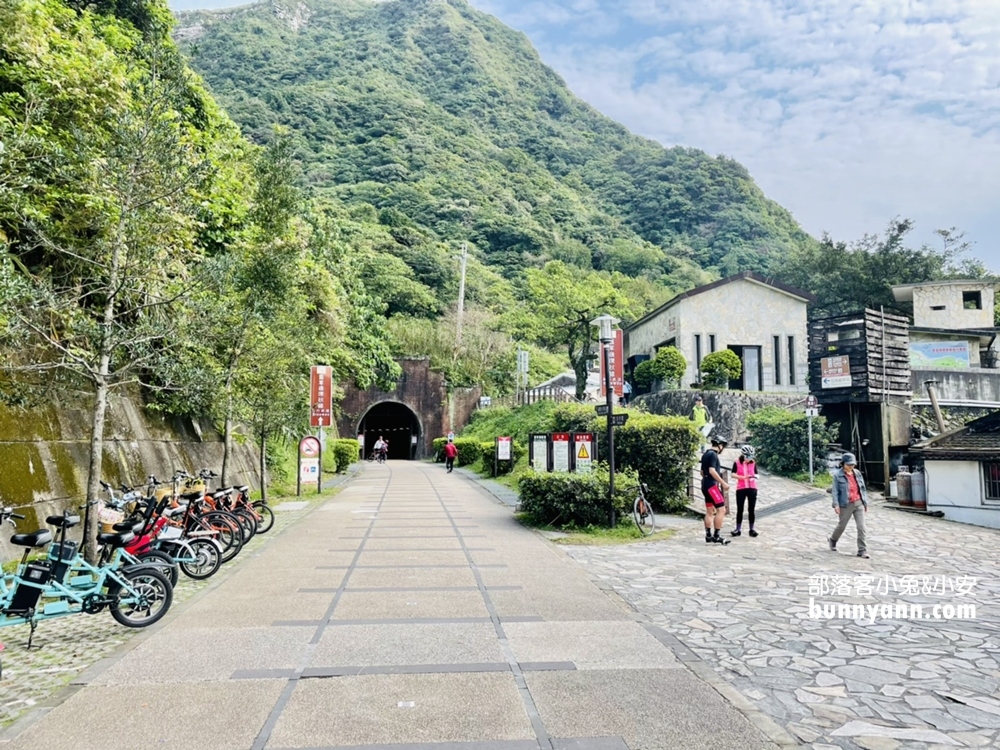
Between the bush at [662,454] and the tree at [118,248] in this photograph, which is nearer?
the tree at [118,248]

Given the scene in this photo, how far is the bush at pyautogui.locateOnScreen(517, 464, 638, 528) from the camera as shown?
11.2 metres

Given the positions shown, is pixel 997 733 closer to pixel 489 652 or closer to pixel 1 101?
pixel 489 652

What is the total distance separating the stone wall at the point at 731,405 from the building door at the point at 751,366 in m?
4.42

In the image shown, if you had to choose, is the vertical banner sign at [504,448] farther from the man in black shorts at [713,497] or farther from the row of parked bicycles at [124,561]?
the row of parked bicycles at [124,561]

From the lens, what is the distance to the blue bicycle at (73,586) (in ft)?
16.5

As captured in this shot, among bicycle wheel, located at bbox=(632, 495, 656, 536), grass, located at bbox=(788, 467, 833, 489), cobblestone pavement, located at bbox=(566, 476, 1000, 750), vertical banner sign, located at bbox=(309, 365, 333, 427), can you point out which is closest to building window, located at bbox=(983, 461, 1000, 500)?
cobblestone pavement, located at bbox=(566, 476, 1000, 750)

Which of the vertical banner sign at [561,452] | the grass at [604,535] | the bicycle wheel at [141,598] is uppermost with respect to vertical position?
the vertical banner sign at [561,452]

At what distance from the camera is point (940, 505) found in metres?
14.2

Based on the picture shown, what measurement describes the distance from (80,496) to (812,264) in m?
45.3

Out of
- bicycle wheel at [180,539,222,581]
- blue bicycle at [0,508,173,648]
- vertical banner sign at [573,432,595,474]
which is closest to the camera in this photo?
blue bicycle at [0,508,173,648]

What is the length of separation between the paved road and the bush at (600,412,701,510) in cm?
577

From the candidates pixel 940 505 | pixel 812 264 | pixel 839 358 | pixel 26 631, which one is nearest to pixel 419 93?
pixel 812 264

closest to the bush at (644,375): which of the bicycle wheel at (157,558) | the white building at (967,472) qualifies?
the white building at (967,472)

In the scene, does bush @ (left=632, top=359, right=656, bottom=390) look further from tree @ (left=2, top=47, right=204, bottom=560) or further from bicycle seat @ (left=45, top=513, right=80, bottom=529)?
bicycle seat @ (left=45, top=513, right=80, bottom=529)
